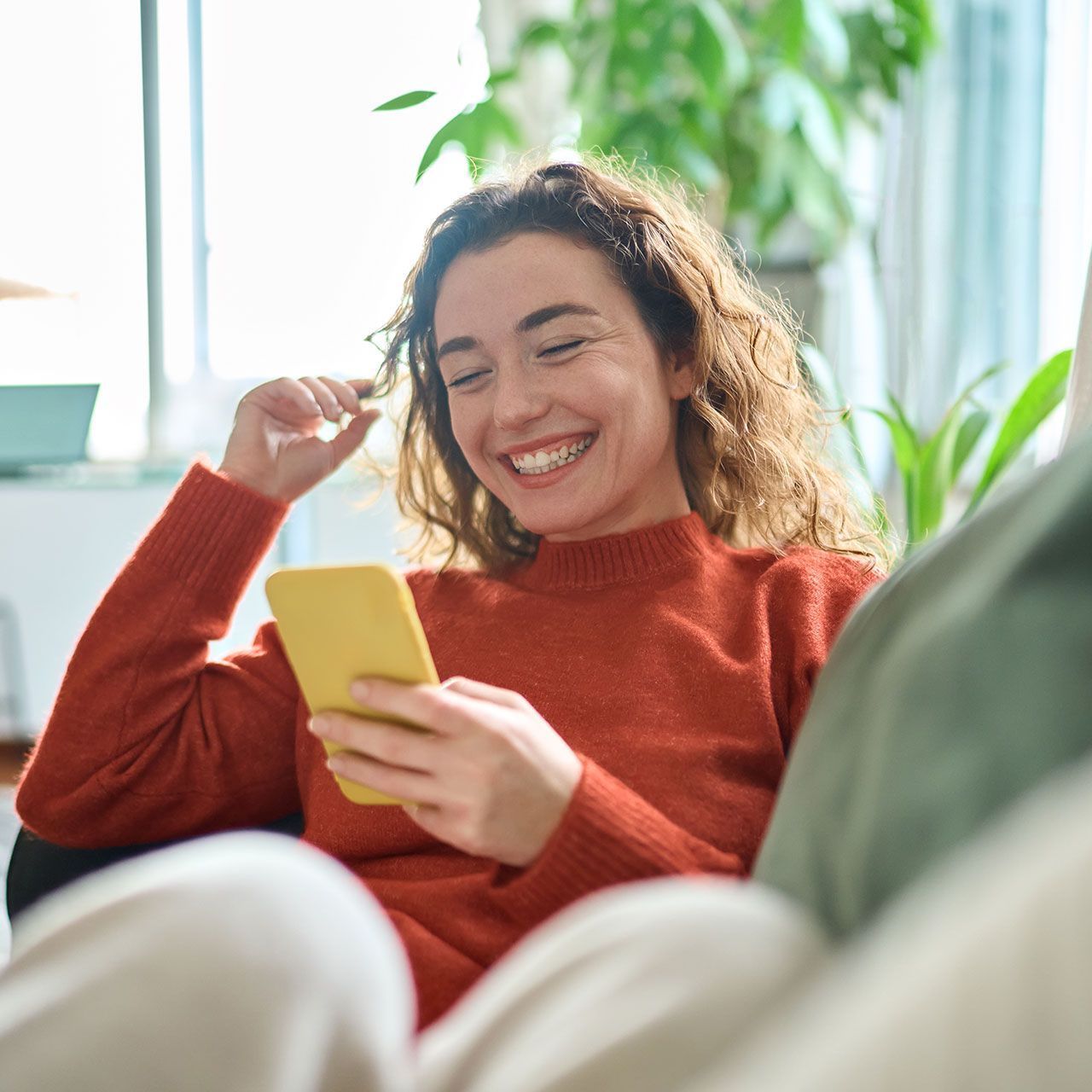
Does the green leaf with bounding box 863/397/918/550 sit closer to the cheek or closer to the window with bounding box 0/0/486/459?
the cheek

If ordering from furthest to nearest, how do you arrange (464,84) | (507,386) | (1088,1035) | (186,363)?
(186,363)
(464,84)
(507,386)
(1088,1035)

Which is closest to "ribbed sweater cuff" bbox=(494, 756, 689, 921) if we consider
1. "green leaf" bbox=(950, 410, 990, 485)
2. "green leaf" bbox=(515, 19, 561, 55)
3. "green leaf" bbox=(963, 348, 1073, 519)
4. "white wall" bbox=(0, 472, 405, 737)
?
"green leaf" bbox=(963, 348, 1073, 519)

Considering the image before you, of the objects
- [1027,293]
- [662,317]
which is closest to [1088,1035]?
[662,317]

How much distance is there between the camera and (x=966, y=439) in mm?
2061

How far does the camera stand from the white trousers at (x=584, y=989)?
38 cm

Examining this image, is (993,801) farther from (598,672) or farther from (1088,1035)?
(598,672)

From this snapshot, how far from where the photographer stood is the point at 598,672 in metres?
1.15

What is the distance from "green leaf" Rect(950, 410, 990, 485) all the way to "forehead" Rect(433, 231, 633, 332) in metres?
0.95

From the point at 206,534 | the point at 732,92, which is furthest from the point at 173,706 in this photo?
the point at 732,92

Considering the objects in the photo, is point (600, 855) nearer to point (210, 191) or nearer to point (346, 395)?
point (346, 395)

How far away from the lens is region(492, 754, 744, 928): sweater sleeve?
0.86 metres

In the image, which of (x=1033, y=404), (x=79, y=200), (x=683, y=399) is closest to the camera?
(x=683, y=399)

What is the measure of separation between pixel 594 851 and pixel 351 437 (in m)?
0.70

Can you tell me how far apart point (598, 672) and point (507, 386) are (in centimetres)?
29
